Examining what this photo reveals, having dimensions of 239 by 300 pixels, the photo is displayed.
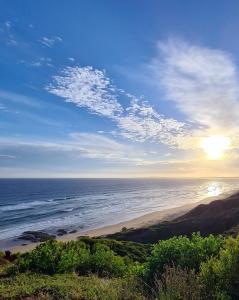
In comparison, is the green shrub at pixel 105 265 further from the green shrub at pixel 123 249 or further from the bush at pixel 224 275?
the green shrub at pixel 123 249

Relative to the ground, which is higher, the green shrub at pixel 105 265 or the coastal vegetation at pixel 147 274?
the coastal vegetation at pixel 147 274

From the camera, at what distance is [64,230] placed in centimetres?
5966

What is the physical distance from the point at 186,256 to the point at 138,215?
218 feet

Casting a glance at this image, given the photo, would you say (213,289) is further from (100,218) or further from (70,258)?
(100,218)

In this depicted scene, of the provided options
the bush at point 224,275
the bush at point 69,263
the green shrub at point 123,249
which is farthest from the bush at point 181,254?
the green shrub at point 123,249

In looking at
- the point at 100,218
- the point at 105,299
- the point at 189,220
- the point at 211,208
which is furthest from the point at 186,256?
the point at 100,218

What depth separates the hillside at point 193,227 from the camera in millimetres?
50062

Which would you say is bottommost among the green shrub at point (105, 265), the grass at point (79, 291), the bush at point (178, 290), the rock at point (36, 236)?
the rock at point (36, 236)

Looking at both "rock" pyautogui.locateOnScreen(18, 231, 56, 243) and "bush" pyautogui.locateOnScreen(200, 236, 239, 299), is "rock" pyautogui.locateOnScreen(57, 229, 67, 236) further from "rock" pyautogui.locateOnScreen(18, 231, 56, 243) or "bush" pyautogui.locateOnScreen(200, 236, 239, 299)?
"bush" pyautogui.locateOnScreen(200, 236, 239, 299)

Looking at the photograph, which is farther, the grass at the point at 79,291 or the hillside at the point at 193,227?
the hillside at the point at 193,227

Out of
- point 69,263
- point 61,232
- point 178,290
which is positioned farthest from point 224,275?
point 61,232

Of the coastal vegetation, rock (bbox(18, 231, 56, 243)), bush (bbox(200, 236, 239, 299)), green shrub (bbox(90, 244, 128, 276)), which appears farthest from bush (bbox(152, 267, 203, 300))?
rock (bbox(18, 231, 56, 243))

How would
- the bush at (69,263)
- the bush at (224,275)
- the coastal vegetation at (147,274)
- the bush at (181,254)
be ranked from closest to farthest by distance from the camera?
1. the coastal vegetation at (147,274)
2. the bush at (224,275)
3. the bush at (181,254)
4. the bush at (69,263)

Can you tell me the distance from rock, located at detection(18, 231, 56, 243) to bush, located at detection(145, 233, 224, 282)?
140ft
